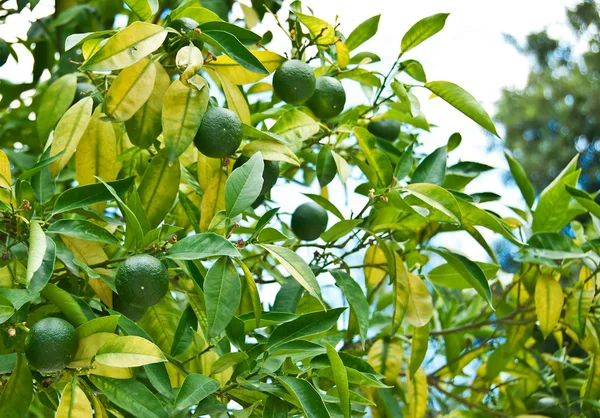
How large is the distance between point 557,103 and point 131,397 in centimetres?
854

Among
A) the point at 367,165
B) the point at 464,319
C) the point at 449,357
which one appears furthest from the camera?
the point at 464,319

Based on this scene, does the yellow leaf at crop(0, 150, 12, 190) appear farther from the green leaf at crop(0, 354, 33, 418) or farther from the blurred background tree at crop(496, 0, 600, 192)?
the blurred background tree at crop(496, 0, 600, 192)

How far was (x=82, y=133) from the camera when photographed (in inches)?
28.3

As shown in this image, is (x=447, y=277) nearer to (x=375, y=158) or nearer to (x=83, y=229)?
(x=375, y=158)

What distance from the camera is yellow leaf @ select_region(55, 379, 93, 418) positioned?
0.60 metres

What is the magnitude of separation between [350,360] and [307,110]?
0.31 meters

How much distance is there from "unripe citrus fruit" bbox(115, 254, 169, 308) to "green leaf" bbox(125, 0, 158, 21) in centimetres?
25

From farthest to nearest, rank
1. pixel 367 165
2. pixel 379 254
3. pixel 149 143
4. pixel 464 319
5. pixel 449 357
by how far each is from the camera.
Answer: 1. pixel 464 319
2. pixel 449 357
3. pixel 379 254
4. pixel 367 165
5. pixel 149 143

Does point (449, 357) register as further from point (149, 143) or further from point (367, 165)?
point (149, 143)

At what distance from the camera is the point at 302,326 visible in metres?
0.71

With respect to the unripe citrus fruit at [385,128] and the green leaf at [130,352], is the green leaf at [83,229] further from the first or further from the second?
the unripe citrus fruit at [385,128]

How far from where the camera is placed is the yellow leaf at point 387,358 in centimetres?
100

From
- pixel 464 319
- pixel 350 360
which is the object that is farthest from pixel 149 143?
pixel 464 319

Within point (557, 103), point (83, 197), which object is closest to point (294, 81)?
point (83, 197)
